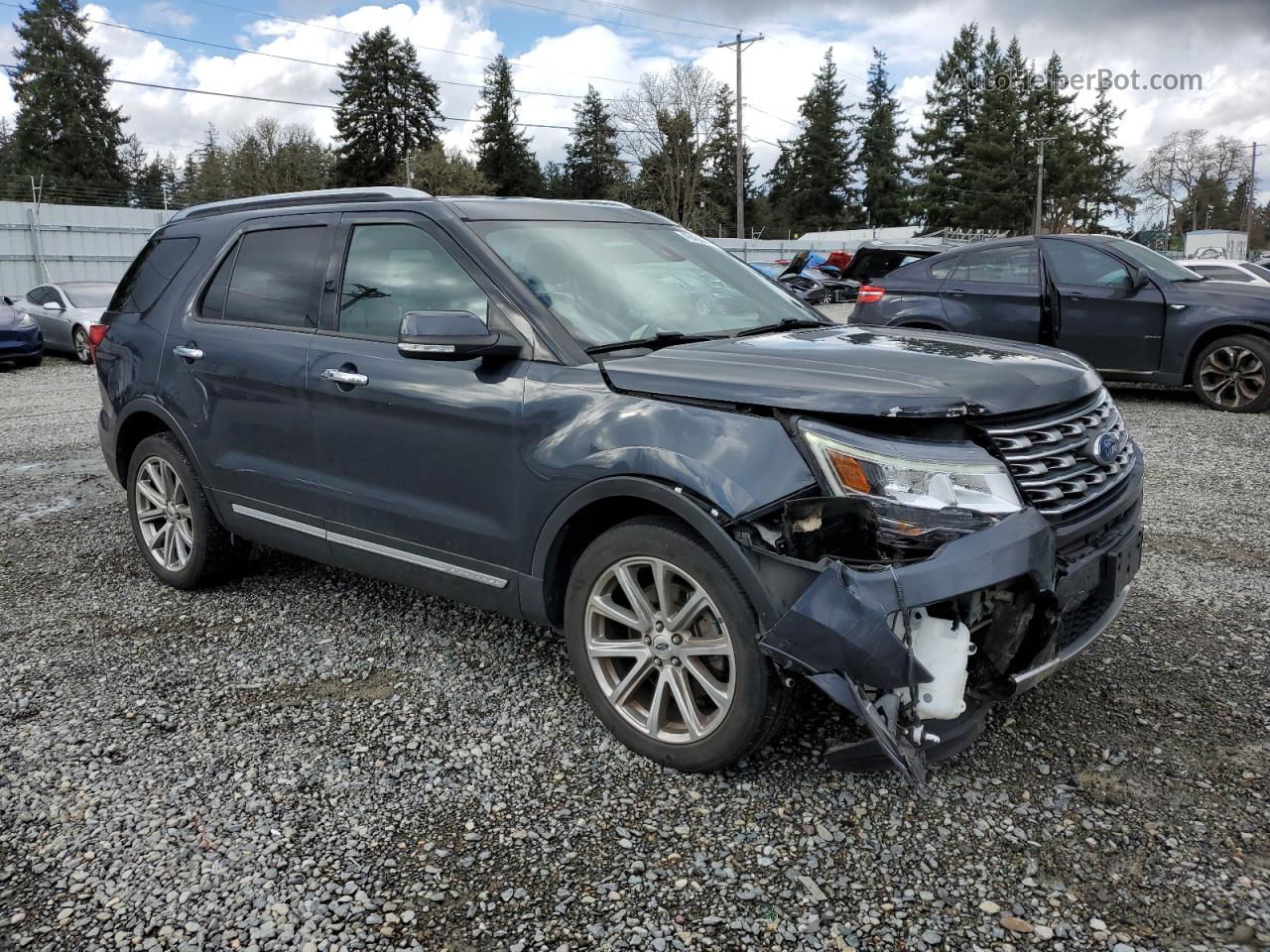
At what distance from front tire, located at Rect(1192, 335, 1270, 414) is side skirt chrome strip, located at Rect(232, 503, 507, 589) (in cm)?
827

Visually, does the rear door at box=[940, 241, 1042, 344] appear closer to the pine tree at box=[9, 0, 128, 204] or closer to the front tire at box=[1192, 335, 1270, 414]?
the front tire at box=[1192, 335, 1270, 414]

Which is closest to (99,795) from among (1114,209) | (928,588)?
(928,588)

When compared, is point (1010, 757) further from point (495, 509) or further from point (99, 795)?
point (99, 795)

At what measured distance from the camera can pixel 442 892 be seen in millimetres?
2582

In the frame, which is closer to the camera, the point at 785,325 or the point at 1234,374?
the point at 785,325

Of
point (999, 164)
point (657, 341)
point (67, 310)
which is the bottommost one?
point (657, 341)

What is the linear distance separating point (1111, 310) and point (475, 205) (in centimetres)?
756

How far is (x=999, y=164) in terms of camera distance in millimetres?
68750

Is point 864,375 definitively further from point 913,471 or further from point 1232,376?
point 1232,376

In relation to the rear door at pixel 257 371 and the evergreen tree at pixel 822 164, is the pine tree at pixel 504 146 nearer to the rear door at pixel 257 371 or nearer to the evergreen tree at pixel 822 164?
the evergreen tree at pixel 822 164

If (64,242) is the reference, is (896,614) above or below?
below

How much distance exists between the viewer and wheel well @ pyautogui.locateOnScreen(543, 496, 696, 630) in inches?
123

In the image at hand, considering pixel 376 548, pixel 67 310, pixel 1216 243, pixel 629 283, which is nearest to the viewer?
pixel 629 283

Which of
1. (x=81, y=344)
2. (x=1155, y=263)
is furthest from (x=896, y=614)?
(x=81, y=344)
